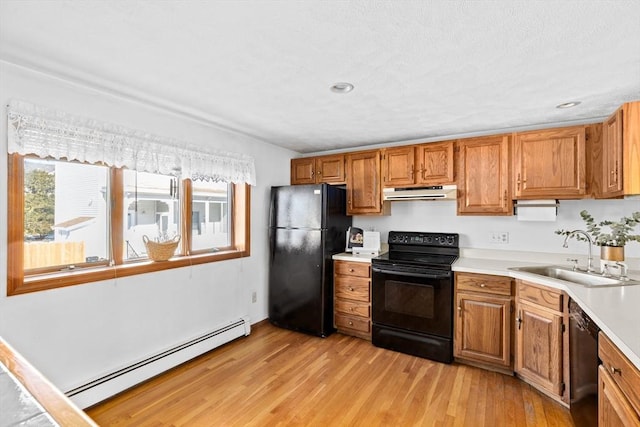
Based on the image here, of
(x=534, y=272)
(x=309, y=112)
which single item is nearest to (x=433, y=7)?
(x=309, y=112)

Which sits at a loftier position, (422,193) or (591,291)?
(422,193)

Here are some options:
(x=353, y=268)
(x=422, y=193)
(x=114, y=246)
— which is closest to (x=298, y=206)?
(x=353, y=268)

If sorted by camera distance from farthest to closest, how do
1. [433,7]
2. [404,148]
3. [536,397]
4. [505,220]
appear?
[404,148]
[505,220]
[536,397]
[433,7]

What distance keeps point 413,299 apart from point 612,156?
1.83 metres

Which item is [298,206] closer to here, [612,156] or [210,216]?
[210,216]

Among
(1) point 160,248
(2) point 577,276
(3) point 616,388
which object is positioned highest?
(1) point 160,248

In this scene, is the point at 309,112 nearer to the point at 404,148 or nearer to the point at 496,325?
the point at 404,148

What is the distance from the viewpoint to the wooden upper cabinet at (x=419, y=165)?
305 centimetres

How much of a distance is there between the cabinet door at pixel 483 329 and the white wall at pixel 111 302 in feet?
7.13

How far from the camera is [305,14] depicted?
4.26 ft

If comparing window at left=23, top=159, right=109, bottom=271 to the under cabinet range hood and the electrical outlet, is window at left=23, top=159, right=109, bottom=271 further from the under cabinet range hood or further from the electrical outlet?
the electrical outlet

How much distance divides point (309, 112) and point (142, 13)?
1.41 metres

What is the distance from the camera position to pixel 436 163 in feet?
10.2

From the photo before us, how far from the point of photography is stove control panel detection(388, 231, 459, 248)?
10.7ft
